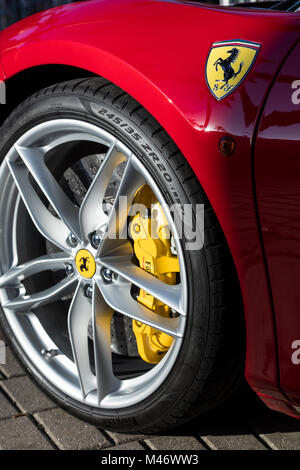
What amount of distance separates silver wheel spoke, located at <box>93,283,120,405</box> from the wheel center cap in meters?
0.05

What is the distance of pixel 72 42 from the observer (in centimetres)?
186

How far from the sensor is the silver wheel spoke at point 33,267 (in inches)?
83.4

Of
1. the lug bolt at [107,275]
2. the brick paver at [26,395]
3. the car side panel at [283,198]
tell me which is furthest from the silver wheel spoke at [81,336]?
the car side panel at [283,198]

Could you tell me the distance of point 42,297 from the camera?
218 cm

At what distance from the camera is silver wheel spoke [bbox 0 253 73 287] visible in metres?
2.12

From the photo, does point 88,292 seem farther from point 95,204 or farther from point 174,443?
point 174,443

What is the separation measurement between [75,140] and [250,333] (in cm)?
83

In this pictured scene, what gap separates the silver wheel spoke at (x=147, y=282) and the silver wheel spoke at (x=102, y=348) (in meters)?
0.09

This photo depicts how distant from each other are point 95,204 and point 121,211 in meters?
0.11
